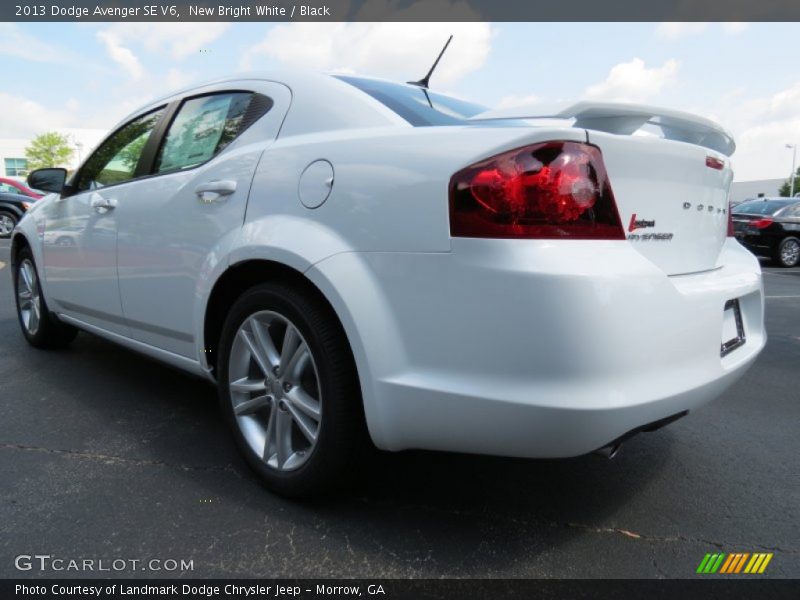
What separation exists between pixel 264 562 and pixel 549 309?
3.70ft

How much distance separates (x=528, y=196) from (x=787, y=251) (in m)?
13.1

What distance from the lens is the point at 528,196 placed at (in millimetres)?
1663

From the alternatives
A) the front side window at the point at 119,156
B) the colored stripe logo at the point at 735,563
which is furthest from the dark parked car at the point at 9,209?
the colored stripe logo at the point at 735,563

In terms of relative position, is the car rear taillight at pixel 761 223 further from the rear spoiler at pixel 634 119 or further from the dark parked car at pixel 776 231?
the rear spoiler at pixel 634 119

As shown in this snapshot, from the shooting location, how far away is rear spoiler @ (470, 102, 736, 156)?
5.86 ft

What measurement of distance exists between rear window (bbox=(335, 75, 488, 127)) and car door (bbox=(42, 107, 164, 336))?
129 centimetres

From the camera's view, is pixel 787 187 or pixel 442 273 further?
pixel 787 187

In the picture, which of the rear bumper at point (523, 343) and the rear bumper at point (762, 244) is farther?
the rear bumper at point (762, 244)

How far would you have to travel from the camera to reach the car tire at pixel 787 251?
40.7ft

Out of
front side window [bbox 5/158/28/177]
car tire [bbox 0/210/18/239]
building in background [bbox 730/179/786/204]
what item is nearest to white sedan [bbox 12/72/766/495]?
car tire [bbox 0/210/18/239]

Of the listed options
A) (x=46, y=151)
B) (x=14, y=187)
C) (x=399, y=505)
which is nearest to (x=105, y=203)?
(x=399, y=505)

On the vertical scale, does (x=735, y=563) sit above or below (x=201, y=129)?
below

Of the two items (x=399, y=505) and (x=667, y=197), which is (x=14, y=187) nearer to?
(x=399, y=505)
